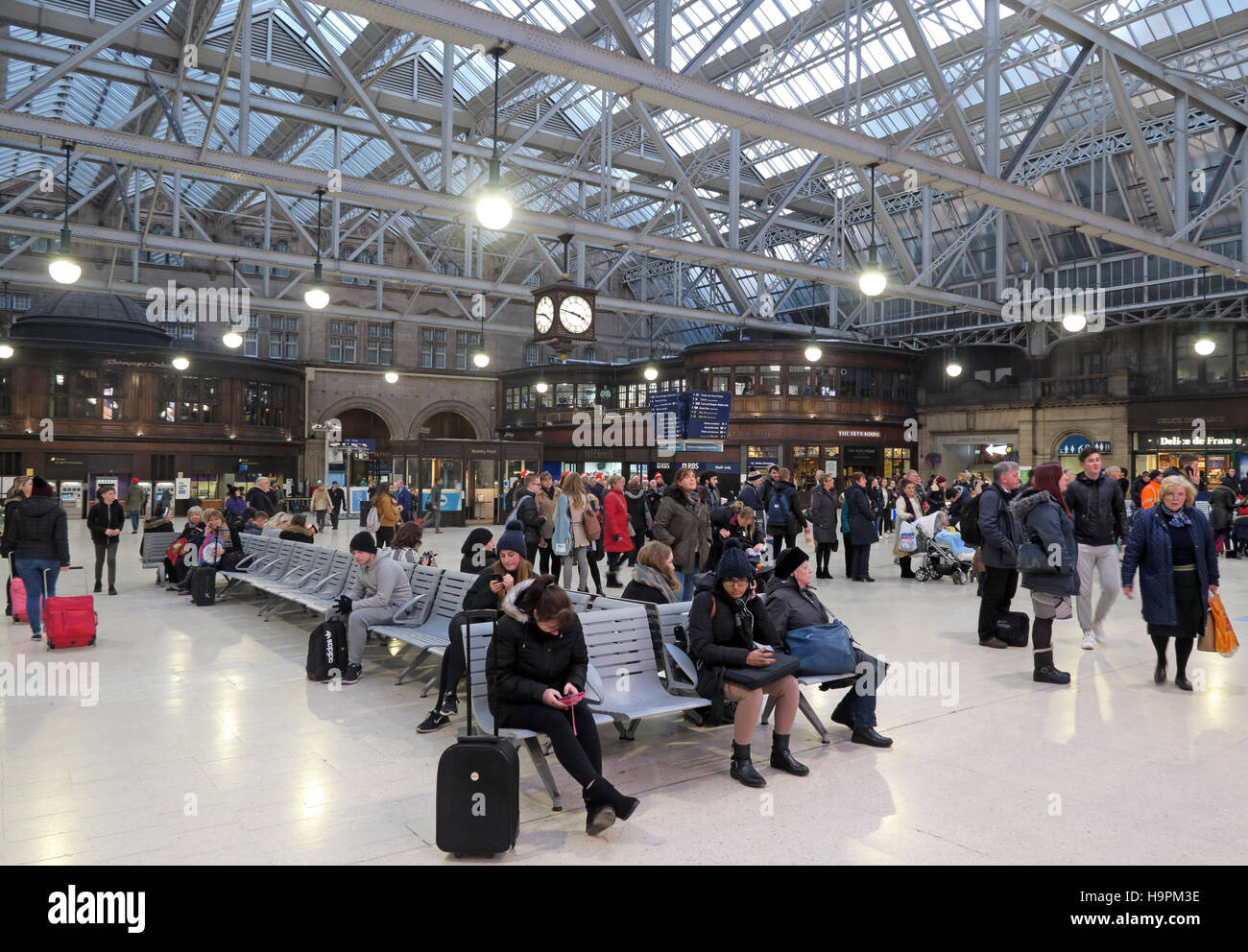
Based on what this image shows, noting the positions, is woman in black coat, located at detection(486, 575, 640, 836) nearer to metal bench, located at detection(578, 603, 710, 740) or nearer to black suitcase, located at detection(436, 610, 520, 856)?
black suitcase, located at detection(436, 610, 520, 856)

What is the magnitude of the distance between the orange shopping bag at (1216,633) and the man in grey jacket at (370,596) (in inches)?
257

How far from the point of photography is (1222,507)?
15.5 m

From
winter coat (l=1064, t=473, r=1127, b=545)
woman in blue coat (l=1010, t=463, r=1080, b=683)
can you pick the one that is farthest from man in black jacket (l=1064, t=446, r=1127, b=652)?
woman in blue coat (l=1010, t=463, r=1080, b=683)

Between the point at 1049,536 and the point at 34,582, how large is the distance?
32.7ft

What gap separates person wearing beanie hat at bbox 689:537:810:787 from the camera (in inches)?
189

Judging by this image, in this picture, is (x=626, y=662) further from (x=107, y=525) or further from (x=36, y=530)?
(x=107, y=525)

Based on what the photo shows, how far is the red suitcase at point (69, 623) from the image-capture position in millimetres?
8172

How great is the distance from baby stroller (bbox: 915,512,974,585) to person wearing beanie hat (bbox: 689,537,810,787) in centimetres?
867

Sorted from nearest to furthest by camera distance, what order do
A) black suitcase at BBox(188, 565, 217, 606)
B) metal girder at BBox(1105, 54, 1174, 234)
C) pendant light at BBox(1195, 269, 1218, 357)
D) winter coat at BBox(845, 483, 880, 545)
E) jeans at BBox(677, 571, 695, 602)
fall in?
Answer: jeans at BBox(677, 571, 695, 602), black suitcase at BBox(188, 565, 217, 606), metal girder at BBox(1105, 54, 1174, 234), winter coat at BBox(845, 483, 880, 545), pendant light at BBox(1195, 269, 1218, 357)

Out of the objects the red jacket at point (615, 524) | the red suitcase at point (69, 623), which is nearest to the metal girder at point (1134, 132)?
the red jacket at point (615, 524)

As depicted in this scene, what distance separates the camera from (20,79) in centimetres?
2392

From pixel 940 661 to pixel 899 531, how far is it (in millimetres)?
5664

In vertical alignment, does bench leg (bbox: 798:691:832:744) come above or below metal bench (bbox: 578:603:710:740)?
below
